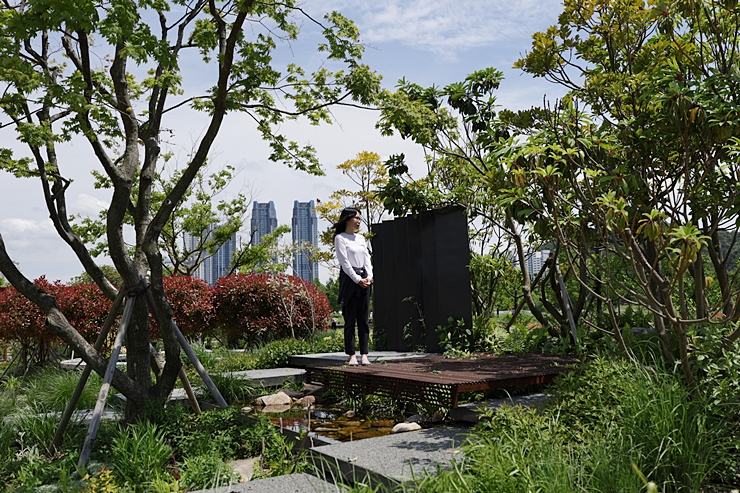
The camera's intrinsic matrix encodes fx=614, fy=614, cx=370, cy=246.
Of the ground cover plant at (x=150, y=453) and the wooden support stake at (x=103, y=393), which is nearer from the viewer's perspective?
the ground cover plant at (x=150, y=453)

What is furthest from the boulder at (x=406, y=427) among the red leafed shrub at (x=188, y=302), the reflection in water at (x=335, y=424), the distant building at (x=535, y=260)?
the red leafed shrub at (x=188, y=302)

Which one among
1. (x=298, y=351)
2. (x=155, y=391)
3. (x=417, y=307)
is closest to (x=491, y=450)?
(x=155, y=391)

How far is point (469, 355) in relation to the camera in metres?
7.47

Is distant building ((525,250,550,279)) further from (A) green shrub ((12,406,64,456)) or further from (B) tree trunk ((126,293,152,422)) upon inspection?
(A) green shrub ((12,406,64,456))

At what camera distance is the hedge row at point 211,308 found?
10273 millimetres

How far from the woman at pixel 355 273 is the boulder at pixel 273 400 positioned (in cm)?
93

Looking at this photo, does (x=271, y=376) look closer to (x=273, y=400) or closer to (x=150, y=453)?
(x=273, y=400)

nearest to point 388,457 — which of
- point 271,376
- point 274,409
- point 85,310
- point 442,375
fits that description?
point 442,375

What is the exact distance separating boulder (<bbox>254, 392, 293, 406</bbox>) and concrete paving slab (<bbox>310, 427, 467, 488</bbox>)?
2879mm

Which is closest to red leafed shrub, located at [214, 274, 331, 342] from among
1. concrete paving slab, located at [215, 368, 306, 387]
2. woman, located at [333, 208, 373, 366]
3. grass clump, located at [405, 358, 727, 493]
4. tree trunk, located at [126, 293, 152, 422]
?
concrete paving slab, located at [215, 368, 306, 387]

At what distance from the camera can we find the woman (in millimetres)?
7145

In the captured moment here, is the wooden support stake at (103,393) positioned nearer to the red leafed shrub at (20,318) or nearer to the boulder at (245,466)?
the boulder at (245,466)

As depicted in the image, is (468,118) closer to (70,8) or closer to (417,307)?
(417,307)

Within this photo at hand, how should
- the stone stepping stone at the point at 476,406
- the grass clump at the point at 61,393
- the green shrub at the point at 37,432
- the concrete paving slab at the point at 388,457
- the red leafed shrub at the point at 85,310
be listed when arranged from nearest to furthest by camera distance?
the concrete paving slab at the point at 388,457 < the stone stepping stone at the point at 476,406 < the green shrub at the point at 37,432 < the grass clump at the point at 61,393 < the red leafed shrub at the point at 85,310
